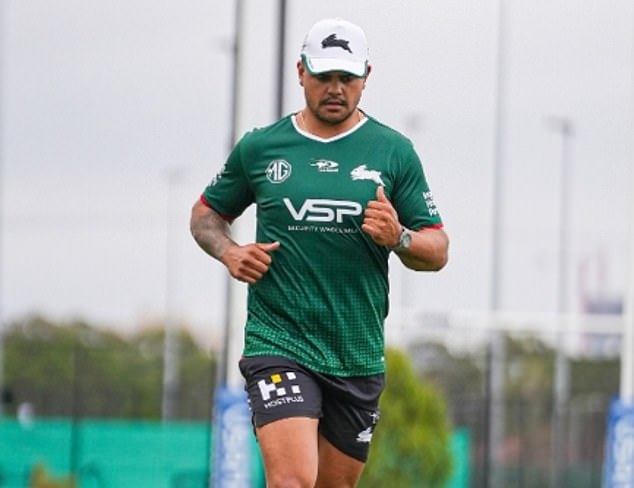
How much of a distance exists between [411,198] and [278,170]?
1.85 ft

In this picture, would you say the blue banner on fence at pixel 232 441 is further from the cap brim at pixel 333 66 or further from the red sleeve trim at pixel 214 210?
the cap brim at pixel 333 66

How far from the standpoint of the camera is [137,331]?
76438 millimetres

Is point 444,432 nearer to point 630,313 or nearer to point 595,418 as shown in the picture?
point 630,313

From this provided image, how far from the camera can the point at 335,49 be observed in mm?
7641

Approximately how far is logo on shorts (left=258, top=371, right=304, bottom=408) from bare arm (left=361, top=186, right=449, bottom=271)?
0.68 m

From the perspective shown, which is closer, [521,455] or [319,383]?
[319,383]

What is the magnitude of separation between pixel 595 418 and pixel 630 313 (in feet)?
53.0

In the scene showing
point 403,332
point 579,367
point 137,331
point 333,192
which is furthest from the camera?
point 137,331

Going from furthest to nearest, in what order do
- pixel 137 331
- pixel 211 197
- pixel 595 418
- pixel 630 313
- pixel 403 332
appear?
1. pixel 137 331
2. pixel 403 332
3. pixel 595 418
4. pixel 630 313
5. pixel 211 197

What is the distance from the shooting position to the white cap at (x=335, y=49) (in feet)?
24.9

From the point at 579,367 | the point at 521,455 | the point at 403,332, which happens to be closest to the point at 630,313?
the point at 521,455

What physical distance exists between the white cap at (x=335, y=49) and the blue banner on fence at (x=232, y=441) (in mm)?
6354

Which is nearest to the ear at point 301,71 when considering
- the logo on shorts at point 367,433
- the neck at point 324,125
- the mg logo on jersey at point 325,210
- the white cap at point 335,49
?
the white cap at point 335,49

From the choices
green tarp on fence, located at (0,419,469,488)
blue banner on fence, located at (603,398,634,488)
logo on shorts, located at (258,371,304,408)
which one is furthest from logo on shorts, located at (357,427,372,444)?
green tarp on fence, located at (0,419,469,488)
